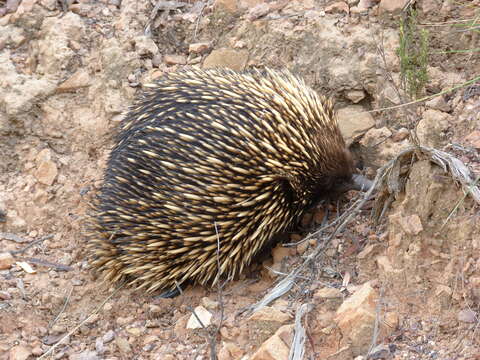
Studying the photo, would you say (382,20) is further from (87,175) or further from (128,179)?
(87,175)

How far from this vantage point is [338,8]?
196 inches

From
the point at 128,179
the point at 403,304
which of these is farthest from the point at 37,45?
the point at 403,304

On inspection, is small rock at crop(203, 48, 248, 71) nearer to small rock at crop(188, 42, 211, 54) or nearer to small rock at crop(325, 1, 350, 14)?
small rock at crop(188, 42, 211, 54)

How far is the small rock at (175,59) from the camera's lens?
5.44m

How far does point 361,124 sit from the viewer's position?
15.0 feet

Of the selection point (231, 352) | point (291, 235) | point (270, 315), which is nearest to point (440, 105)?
point (291, 235)

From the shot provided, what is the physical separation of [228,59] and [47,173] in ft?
5.59

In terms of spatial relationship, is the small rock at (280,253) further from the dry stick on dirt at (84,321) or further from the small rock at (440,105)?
the small rock at (440,105)

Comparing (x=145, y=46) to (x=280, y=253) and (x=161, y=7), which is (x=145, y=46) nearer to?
(x=161, y=7)

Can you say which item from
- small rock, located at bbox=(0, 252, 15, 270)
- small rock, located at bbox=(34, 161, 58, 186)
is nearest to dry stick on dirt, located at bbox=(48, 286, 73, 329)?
small rock, located at bbox=(0, 252, 15, 270)

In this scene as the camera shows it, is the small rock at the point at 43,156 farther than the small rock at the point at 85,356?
Yes

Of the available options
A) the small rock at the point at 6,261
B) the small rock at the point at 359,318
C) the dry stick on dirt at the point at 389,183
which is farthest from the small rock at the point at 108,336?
the small rock at the point at 359,318

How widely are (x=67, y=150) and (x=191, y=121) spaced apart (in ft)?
5.64

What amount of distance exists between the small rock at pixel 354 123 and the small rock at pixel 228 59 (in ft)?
3.26
